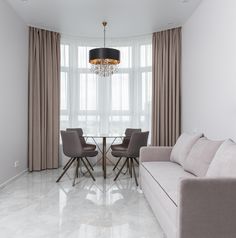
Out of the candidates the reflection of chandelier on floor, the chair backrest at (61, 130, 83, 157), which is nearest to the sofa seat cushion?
the chair backrest at (61, 130, 83, 157)

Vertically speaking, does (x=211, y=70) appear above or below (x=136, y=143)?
above

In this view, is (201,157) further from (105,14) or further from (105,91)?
(105,91)

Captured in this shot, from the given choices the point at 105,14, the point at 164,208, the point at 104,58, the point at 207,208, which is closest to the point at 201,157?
the point at 164,208

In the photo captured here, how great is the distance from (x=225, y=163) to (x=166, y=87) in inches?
136

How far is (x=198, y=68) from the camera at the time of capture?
4379 millimetres

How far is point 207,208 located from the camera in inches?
71.9

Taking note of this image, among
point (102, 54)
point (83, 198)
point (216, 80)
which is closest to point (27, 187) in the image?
point (83, 198)

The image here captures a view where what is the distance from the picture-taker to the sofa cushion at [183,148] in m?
3.36

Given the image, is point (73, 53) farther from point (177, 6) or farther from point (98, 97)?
point (177, 6)

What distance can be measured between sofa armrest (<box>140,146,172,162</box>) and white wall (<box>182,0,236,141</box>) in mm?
648

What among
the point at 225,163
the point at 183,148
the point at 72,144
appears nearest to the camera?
the point at 225,163

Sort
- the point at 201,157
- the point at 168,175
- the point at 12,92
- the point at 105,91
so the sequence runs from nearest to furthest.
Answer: the point at 201,157
the point at 168,175
the point at 12,92
the point at 105,91

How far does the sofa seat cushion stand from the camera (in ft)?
7.44

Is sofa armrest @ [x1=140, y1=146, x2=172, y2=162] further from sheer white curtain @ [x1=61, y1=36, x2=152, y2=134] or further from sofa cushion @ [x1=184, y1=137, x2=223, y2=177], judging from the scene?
sheer white curtain @ [x1=61, y1=36, x2=152, y2=134]
